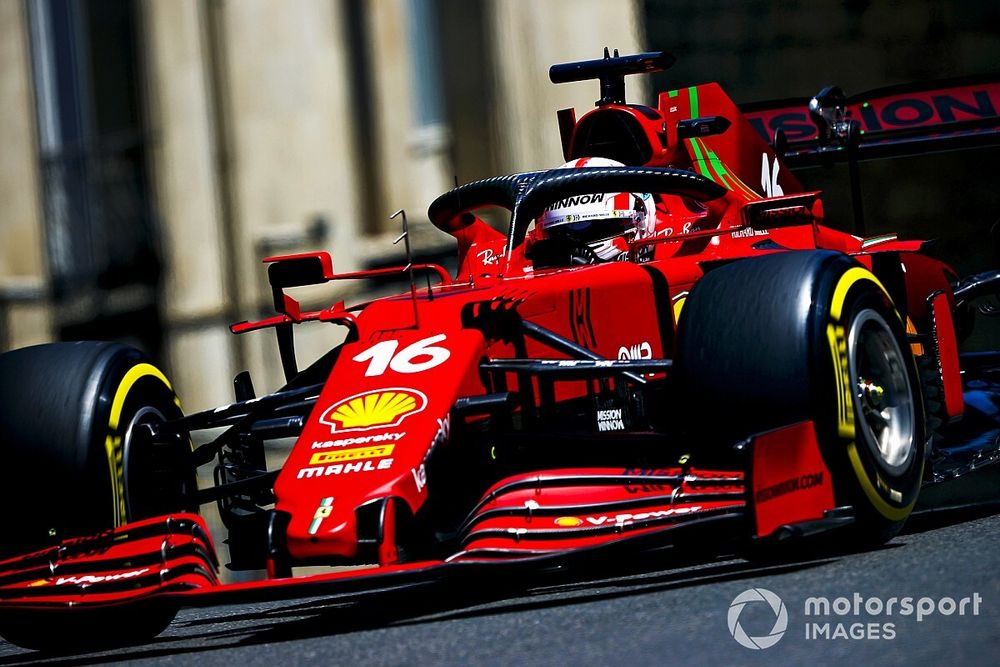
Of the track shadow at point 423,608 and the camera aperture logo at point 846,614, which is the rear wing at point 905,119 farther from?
the camera aperture logo at point 846,614

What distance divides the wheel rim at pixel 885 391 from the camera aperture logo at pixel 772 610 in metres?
1.04

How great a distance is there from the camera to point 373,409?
15.2ft

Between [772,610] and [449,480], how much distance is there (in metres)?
1.37

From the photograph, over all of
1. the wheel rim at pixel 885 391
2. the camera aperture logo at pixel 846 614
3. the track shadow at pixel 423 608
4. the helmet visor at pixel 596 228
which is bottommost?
the track shadow at pixel 423 608

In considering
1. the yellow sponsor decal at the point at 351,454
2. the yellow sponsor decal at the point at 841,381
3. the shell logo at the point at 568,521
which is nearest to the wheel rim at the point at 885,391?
the yellow sponsor decal at the point at 841,381

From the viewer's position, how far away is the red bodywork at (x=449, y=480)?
425 cm

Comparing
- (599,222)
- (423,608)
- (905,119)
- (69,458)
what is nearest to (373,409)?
(423,608)

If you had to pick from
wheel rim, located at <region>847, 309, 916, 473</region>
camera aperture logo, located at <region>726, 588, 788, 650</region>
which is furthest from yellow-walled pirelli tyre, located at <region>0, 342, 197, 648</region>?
wheel rim, located at <region>847, 309, 916, 473</region>

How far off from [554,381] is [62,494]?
1.45 meters

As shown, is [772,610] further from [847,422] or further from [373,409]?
[373,409]

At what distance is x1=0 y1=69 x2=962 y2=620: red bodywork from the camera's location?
425 centimetres

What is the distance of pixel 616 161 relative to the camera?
21.0 ft

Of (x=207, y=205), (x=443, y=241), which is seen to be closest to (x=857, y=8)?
(x=443, y=241)

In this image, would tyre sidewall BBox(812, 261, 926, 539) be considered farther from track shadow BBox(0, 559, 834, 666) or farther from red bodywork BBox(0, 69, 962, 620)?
track shadow BBox(0, 559, 834, 666)
